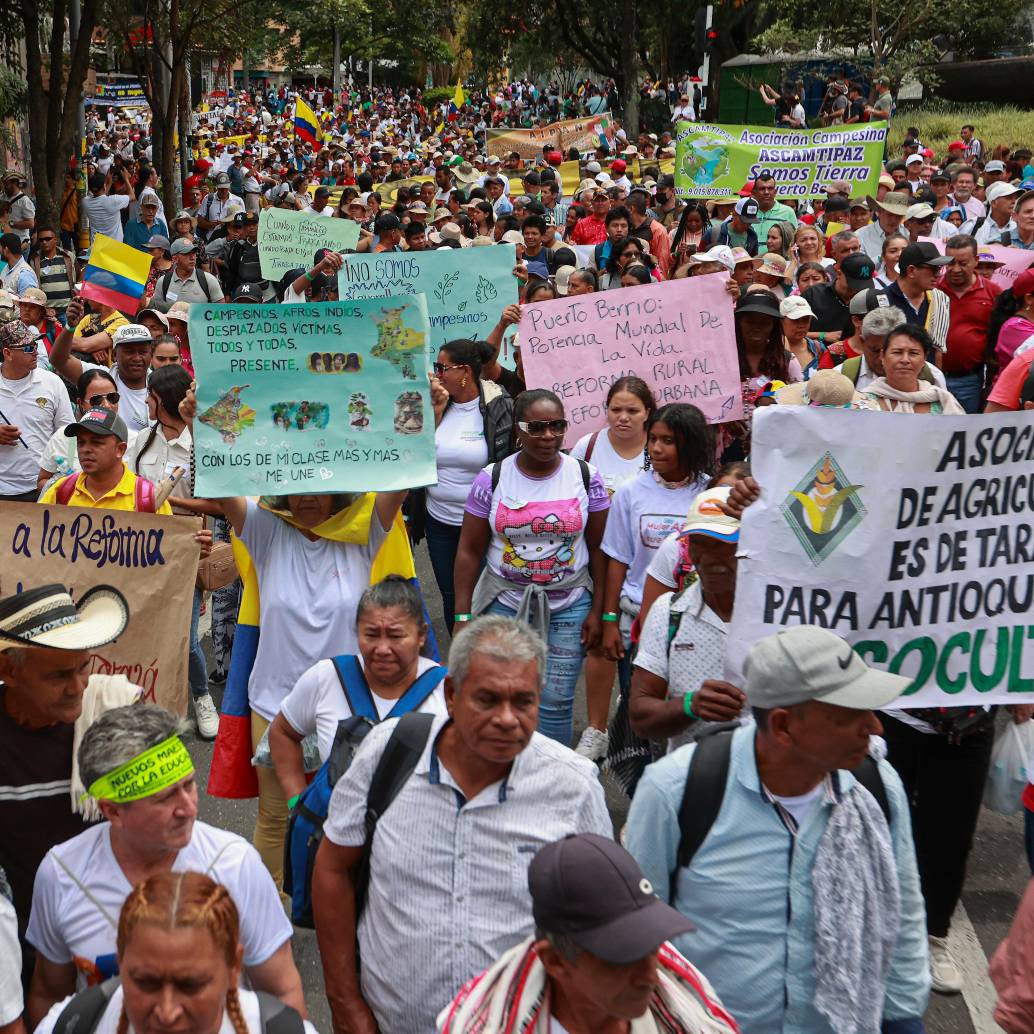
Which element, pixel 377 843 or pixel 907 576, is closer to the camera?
pixel 377 843

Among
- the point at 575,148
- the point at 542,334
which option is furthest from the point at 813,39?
the point at 542,334

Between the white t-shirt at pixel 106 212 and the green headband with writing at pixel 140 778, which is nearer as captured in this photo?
the green headband with writing at pixel 140 778

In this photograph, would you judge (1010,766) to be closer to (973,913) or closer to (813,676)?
(973,913)

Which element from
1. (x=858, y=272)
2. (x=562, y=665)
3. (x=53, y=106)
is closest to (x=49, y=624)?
(x=562, y=665)

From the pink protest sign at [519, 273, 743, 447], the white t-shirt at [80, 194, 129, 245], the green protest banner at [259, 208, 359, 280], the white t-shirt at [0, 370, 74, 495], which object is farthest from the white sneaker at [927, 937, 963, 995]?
the white t-shirt at [80, 194, 129, 245]

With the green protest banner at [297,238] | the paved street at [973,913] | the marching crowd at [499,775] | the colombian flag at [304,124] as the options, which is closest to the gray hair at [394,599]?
the marching crowd at [499,775]

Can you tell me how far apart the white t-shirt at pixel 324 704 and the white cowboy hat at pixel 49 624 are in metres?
0.58

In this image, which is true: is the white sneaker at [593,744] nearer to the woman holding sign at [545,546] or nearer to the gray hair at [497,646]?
the woman holding sign at [545,546]

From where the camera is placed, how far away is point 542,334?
8.21 meters

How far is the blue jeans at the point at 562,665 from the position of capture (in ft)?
19.2

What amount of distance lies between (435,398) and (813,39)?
36437mm

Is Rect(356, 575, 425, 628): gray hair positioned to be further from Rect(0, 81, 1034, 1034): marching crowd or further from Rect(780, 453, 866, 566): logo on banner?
Rect(780, 453, 866, 566): logo on banner

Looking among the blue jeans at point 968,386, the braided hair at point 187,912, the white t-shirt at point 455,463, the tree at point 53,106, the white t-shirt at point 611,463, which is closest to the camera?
the braided hair at point 187,912

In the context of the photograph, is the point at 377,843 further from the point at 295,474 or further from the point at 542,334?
the point at 542,334
